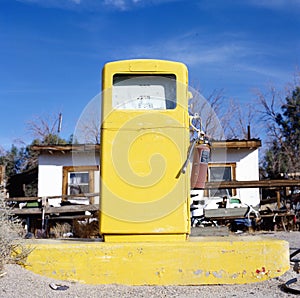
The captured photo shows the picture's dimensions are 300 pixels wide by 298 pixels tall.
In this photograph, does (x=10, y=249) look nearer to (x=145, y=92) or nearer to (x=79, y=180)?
(x=145, y=92)

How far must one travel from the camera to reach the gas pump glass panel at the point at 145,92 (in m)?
4.70

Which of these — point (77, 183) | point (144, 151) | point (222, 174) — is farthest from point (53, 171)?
point (144, 151)

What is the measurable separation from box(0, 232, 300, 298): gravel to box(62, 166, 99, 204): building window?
521 inches

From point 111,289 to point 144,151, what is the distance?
4.71 feet

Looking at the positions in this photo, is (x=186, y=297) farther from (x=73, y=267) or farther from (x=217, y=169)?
(x=217, y=169)

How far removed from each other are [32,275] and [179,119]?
211 cm

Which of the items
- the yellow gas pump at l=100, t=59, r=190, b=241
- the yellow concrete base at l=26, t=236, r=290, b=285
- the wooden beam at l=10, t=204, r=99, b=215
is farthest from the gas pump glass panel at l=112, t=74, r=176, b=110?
the wooden beam at l=10, t=204, r=99, b=215

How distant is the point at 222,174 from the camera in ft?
58.2

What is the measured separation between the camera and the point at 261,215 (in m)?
14.0

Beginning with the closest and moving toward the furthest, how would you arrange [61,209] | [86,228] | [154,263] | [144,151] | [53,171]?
[154,263]
[144,151]
[86,228]
[61,209]
[53,171]

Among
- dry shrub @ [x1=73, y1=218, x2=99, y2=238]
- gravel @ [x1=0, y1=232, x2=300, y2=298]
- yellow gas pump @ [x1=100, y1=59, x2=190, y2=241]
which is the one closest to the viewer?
gravel @ [x1=0, y1=232, x2=300, y2=298]

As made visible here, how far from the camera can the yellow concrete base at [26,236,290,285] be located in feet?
13.4

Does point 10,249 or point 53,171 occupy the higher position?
point 53,171

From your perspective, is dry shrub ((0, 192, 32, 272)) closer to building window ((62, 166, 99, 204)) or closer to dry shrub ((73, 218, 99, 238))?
dry shrub ((73, 218, 99, 238))
